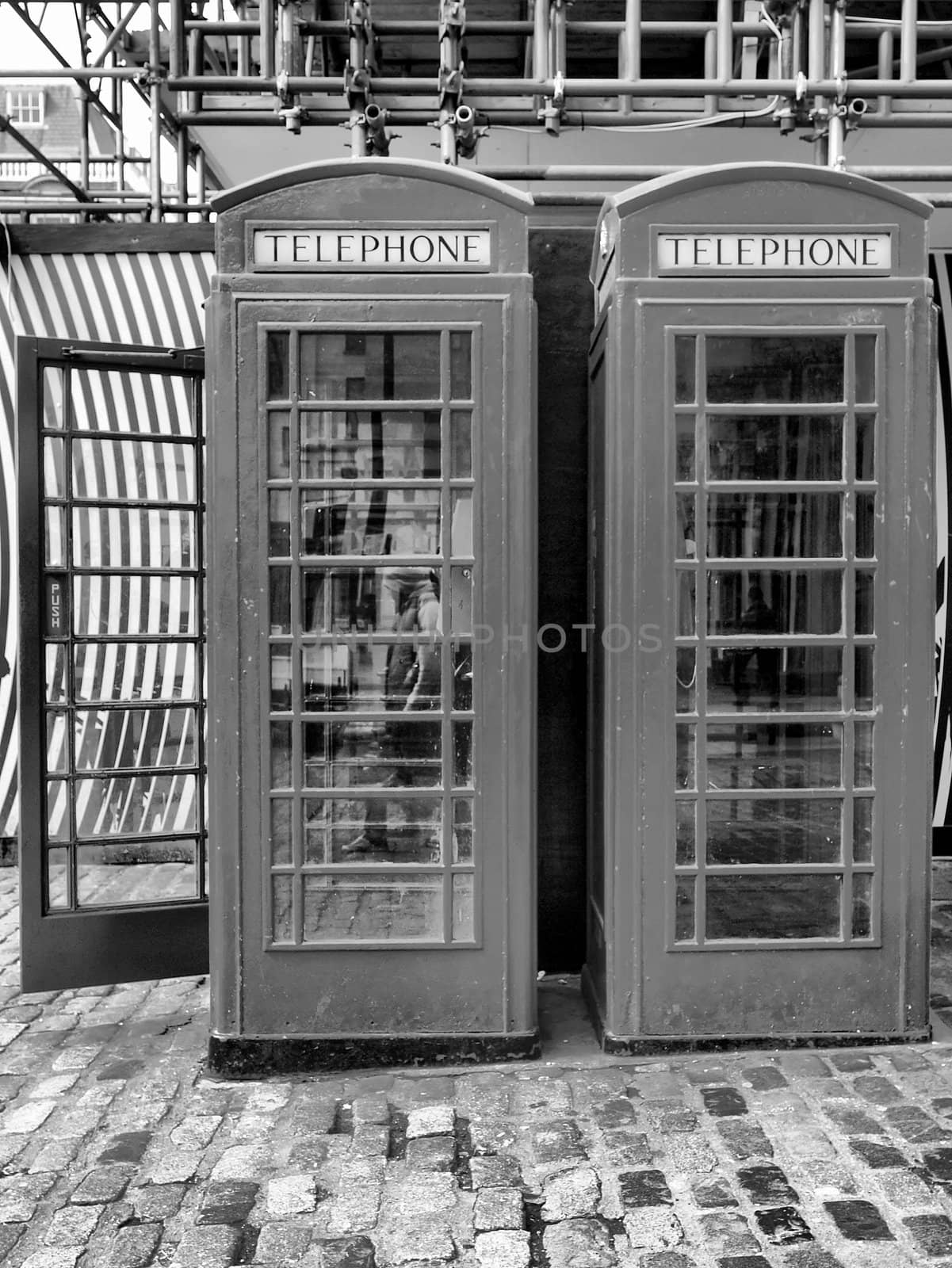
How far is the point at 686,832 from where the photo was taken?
12.6 ft

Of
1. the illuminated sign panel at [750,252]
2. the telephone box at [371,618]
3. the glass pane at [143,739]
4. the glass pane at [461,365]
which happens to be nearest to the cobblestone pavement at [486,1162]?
the telephone box at [371,618]

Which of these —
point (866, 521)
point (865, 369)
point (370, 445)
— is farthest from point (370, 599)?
point (865, 369)

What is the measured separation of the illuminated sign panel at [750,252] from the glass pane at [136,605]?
8.01 ft

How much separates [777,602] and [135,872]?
4.28 meters

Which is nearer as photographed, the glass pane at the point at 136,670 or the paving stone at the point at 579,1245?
the paving stone at the point at 579,1245

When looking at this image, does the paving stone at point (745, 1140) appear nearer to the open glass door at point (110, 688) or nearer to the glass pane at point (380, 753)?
the glass pane at point (380, 753)

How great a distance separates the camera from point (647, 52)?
317 inches

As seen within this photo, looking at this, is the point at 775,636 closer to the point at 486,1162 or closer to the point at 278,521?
the point at 278,521

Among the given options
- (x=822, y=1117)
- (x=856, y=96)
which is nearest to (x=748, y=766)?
(x=822, y=1117)

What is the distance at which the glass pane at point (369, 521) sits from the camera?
12.4 ft

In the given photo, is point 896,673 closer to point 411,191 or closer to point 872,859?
point 872,859

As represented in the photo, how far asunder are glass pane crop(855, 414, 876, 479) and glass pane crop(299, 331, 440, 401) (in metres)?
1.43

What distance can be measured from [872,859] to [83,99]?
6903 mm

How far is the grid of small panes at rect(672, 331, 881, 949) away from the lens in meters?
3.79
